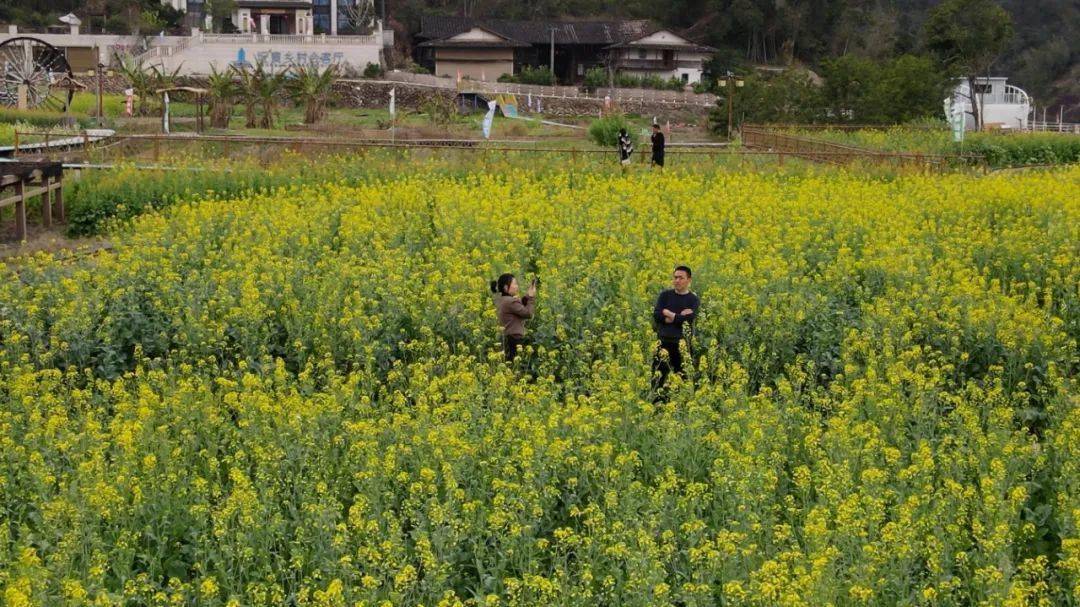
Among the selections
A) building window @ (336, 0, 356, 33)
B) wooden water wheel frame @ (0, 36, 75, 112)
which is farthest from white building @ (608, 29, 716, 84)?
wooden water wheel frame @ (0, 36, 75, 112)

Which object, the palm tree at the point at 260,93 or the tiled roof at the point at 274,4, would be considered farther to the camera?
the tiled roof at the point at 274,4

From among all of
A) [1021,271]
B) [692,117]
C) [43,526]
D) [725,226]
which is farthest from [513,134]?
[43,526]

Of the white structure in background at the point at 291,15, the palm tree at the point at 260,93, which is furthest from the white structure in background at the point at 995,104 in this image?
the white structure in background at the point at 291,15

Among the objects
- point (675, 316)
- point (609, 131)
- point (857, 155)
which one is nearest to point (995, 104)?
point (609, 131)

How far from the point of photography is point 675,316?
10.9 m

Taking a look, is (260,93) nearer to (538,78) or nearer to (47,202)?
(47,202)

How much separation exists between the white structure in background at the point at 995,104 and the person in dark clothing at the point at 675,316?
41.0 meters

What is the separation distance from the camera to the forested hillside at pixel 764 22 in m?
67.1

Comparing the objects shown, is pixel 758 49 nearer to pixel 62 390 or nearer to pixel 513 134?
pixel 513 134

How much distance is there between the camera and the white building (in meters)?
62.7

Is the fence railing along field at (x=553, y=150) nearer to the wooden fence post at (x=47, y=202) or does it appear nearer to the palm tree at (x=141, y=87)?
the wooden fence post at (x=47, y=202)

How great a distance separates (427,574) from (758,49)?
6576cm

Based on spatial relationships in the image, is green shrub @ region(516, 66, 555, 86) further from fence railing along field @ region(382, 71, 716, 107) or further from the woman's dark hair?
the woman's dark hair

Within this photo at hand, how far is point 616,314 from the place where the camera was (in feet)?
40.6
